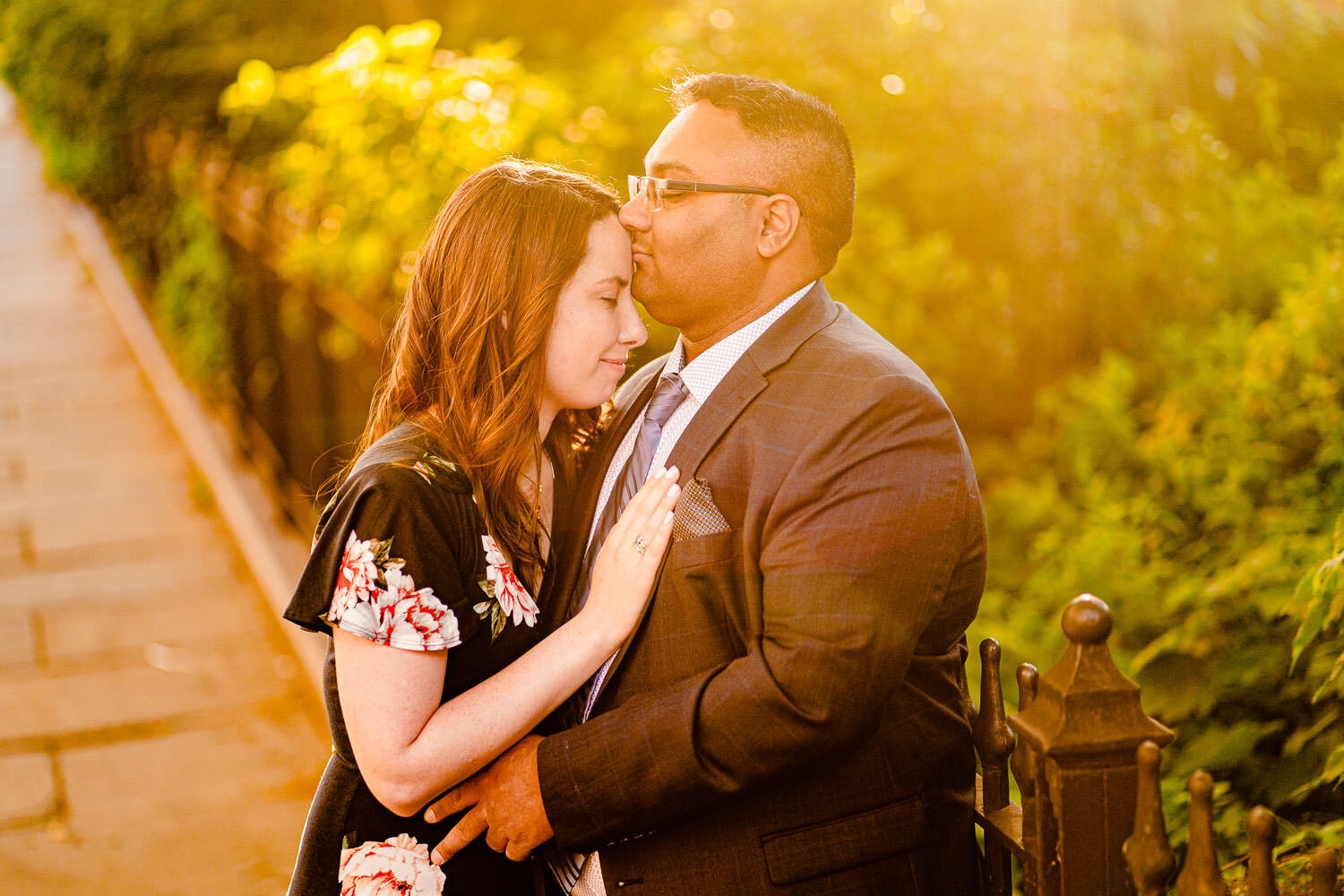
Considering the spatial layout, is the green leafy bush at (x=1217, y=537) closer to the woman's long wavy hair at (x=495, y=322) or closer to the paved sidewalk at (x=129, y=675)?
the woman's long wavy hair at (x=495, y=322)

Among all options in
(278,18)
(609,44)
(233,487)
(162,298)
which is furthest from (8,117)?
(609,44)

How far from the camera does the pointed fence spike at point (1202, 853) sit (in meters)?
1.56

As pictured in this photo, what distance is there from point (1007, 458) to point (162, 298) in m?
6.70

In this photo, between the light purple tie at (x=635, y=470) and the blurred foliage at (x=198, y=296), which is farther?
the blurred foliage at (x=198, y=296)

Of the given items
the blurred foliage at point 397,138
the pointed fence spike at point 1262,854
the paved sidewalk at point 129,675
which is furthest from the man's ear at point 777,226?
the paved sidewalk at point 129,675

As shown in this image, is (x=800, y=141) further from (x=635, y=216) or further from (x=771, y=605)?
(x=771, y=605)

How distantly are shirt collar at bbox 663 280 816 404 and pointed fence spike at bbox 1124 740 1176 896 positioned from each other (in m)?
1.12

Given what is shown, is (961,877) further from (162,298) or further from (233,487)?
(162,298)

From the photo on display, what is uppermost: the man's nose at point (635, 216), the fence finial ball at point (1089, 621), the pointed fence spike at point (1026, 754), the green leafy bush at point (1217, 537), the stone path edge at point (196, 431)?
the man's nose at point (635, 216)

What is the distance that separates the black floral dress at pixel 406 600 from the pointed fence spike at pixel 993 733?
0.92 metres

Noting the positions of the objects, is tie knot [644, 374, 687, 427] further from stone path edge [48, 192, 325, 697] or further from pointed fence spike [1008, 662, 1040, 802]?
stone path edge [48, 192, 325, 697]

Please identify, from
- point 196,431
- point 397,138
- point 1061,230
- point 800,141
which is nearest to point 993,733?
point 800,141

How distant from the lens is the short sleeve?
2080 mm

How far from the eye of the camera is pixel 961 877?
7.38 feet
